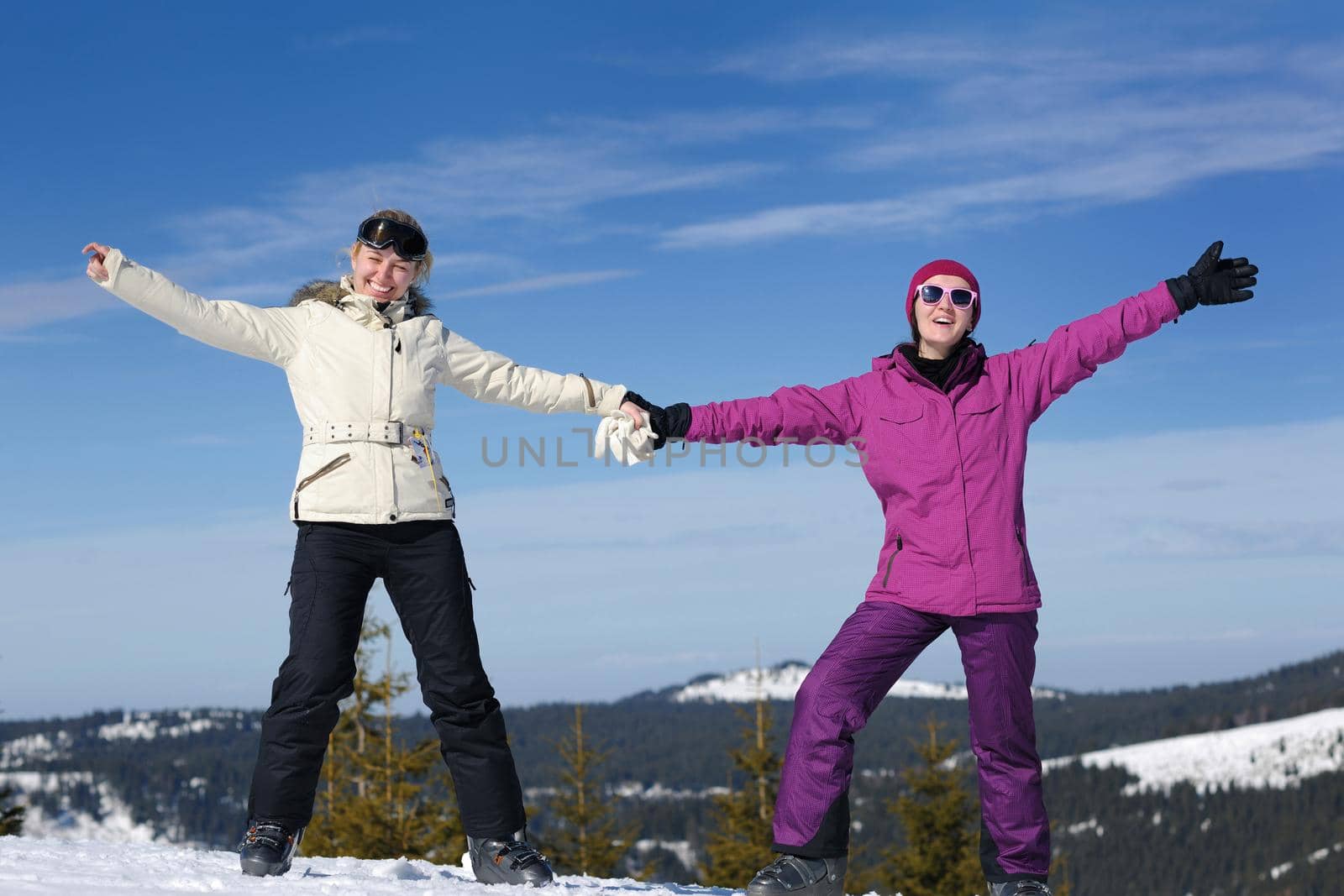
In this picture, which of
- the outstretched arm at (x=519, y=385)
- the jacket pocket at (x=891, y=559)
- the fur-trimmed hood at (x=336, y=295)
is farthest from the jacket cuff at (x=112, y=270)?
the jacket pocket at (x=891, y=559)

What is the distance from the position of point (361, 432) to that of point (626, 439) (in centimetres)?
126

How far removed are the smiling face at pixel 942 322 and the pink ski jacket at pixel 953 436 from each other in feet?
0.39

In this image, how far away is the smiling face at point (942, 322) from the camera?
5598 millimetres

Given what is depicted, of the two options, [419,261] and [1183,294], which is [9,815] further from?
[1183,294]

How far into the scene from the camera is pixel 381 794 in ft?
84.1

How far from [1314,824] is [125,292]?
198 meters

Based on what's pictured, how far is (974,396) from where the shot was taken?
5391 millimetres

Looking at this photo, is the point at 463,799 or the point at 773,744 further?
the point at 773,744

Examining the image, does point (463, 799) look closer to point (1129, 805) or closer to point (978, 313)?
point (978, 313)

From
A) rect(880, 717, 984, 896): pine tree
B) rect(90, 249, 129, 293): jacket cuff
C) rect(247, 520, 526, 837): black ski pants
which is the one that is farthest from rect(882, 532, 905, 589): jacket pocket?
rect(880, 717, 984, 896): pine tree

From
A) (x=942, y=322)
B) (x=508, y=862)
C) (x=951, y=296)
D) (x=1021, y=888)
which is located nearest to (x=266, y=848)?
(x=508, y=862)

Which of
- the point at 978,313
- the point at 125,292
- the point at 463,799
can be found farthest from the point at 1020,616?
the point at 125,292

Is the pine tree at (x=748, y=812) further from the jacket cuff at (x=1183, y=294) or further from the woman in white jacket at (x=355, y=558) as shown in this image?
the jacket cuff at (x=1183, y=294)

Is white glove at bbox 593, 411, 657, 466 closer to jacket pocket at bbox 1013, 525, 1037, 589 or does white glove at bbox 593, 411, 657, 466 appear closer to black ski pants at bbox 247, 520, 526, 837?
black ski pants at bbox 247, 520, 526, 837
